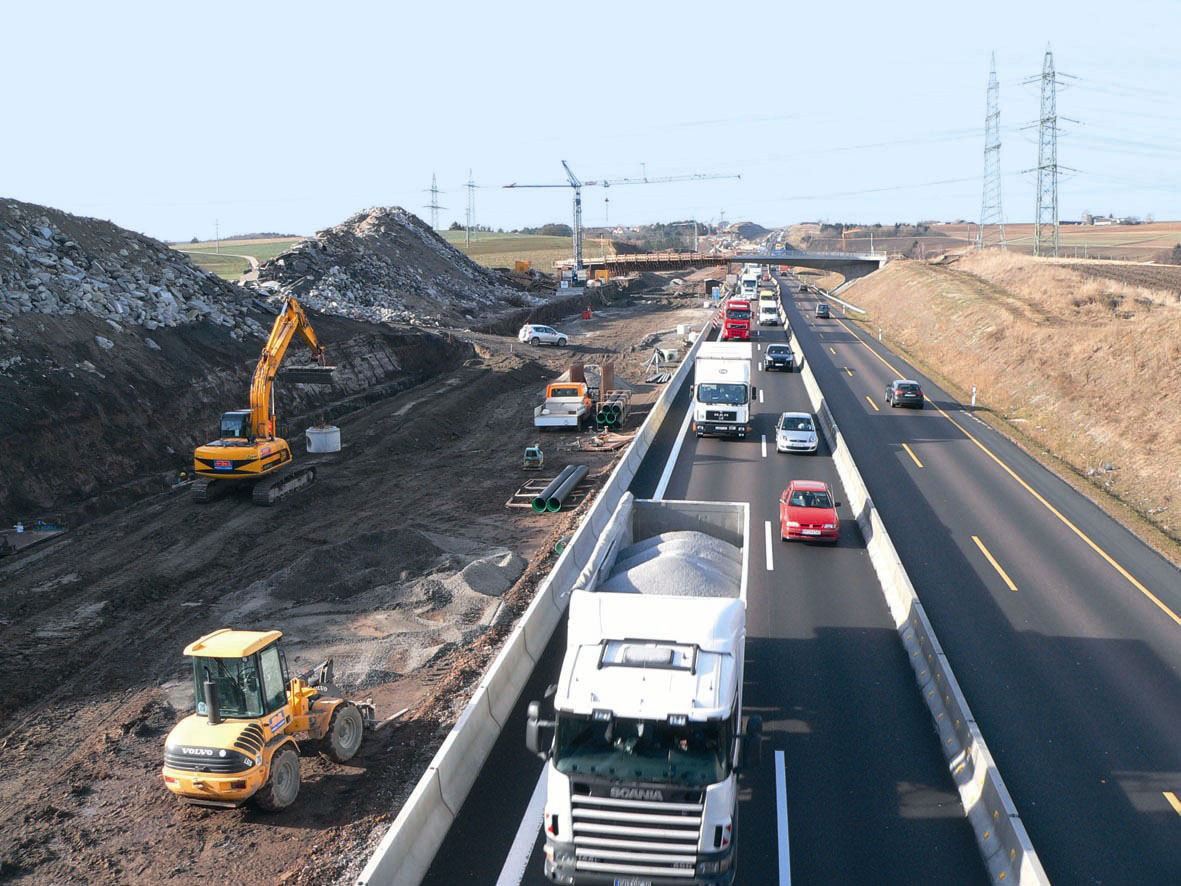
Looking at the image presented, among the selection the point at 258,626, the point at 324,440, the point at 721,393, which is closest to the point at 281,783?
the point at 258,626

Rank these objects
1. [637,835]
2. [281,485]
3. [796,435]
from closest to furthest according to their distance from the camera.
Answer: [637,835], [281,485], [796,435]

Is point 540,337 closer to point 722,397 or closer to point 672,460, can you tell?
point 722,397

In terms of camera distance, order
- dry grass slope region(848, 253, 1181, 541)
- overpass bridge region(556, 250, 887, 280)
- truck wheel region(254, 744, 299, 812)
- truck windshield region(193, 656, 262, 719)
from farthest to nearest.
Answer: overpass bridge region(556, 250, 887, 280), dry grass slope region(848, 253, 1181, 541), truck windshield region(193, 656, 262, 719), truck wheel region(254, 744, 299, 812)

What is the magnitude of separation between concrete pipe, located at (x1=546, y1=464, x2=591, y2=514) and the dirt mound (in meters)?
31.8

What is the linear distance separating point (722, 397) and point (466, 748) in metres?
26.5

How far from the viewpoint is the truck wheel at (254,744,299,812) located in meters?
13.5

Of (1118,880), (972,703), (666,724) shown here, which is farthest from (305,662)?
(1118,880)

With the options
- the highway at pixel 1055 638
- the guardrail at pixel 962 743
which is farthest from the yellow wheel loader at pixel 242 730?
the highway at pixel 1055 638

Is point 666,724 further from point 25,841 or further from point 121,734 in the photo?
point 121,734

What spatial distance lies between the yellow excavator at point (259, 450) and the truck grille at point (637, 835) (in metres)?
23.7

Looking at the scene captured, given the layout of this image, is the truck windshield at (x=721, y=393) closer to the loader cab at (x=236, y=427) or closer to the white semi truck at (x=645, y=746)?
the loader cab at (x=236, y=427)

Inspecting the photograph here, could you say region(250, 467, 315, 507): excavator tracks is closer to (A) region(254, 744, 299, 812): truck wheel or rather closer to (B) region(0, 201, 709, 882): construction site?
(B) region(0, 201, 709, 882): construction site

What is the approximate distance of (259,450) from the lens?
1255 inches

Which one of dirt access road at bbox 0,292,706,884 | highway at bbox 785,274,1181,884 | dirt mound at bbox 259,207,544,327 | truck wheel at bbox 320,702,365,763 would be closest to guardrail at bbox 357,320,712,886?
dirt access road at bbox 0,292,706,884
